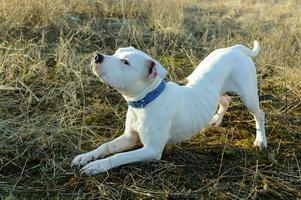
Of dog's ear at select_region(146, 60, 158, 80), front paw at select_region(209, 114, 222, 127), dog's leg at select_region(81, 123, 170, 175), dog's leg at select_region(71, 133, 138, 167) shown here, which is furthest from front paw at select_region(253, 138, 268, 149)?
dog's ear at select_region(146, 60, 158, 80)

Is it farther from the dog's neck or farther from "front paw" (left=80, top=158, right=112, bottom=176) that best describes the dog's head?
"front paw" (left=80, top=158, right=112, bottom=176)

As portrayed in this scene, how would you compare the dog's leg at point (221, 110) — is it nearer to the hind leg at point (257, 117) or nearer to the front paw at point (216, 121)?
the front paw at point (216, 121)

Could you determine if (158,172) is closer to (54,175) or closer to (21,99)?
(54,175)

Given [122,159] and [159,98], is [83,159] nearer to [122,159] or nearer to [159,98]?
[122,159]

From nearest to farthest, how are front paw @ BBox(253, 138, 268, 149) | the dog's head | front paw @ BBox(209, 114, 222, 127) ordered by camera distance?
1. the dog's head
2. front paw @ BBox(253, 138, 268, 149)
3. front paw @ BBox(209, 114, 222, 127)

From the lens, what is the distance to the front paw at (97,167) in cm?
336

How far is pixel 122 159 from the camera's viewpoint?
3428 mm

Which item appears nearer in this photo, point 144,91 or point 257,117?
point 144,91

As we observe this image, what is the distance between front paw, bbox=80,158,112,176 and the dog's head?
0.48 metres

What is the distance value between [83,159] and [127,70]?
27.1 inches

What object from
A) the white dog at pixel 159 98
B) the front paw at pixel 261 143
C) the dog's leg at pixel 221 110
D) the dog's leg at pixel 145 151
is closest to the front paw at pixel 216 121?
the dog's leg at pixel 221 110

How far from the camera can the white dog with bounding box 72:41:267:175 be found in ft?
11.1

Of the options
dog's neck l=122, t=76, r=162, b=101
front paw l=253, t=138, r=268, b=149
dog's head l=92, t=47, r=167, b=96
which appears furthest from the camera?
front paw l=253, t=138, r=268, b=149

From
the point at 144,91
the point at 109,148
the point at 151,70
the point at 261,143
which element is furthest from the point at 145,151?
the point at 261,143
